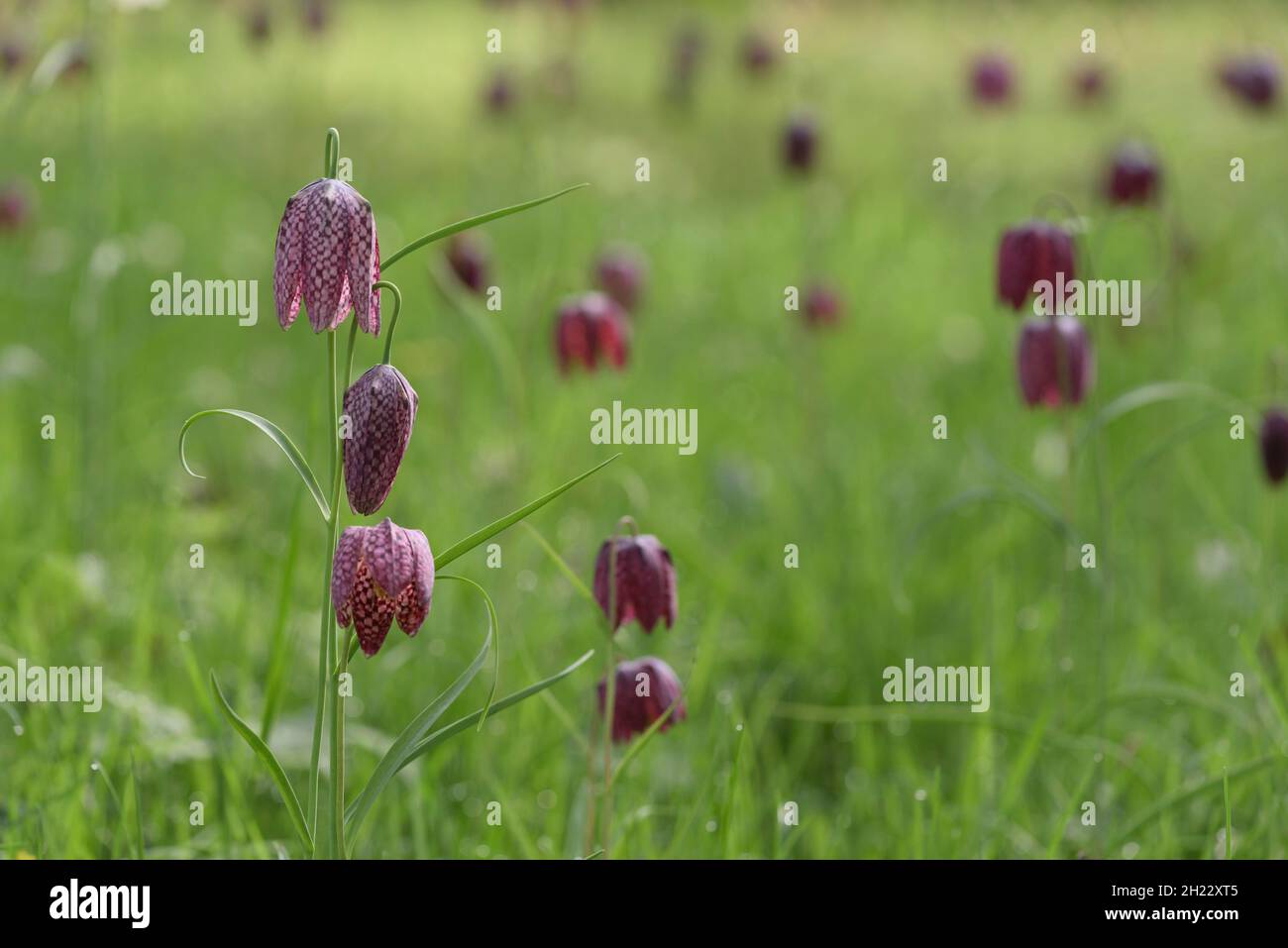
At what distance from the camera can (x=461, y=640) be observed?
2.22 m

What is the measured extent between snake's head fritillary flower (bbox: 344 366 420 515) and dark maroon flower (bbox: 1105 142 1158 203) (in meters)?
1.74

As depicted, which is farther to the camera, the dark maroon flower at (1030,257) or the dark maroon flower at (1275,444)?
the dark maroon flower at (1275,444)

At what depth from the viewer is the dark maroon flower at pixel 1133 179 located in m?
2.43

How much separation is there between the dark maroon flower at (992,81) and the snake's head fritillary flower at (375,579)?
2.91 m

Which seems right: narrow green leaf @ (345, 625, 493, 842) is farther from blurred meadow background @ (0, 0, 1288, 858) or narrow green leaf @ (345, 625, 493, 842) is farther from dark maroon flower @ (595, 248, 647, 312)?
dark maroon flower @ (595, 248, 647, 312)

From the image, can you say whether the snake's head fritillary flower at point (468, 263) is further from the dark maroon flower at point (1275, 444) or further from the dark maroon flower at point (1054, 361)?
the dark maroon flower at point (1275, 444)

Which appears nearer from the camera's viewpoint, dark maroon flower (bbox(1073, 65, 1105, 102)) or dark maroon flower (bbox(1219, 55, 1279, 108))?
dark maroon flower (bbox(1219, 55, 1279, 108))

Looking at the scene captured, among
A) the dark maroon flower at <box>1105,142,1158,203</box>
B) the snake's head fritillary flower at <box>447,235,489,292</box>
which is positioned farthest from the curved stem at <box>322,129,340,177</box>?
the dark maroon flower at <box>1105,142,1158,203</box>

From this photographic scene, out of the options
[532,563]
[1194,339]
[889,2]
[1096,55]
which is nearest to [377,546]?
[532,563]

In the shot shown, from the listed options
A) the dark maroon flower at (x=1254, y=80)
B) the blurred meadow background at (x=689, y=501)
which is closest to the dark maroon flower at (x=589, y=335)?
the blurred meadow background at (x=689, y=501)

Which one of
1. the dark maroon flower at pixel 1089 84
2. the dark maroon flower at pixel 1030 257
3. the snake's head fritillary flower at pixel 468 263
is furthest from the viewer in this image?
the dark maroon flower at pixel 1089 84

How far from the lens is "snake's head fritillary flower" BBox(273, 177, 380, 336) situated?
1.04m
